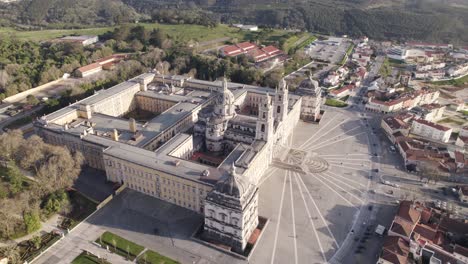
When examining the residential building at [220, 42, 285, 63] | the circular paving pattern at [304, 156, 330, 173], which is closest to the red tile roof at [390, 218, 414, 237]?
the circular paving pattern at [304, 156, 330, 173]

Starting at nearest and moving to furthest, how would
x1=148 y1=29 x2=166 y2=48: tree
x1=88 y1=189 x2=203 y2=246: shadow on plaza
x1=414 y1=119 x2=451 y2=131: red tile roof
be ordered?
1. x1=88 y1=189 x2=203 y2=246: shadow on plaza
2. x1=414 y1=119 x2=451 y2=131: red tile roof
3. x1=148 y1=29 x2=166 y2=48: tree

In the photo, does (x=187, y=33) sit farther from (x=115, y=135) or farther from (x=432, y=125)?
(x=432, y=125)

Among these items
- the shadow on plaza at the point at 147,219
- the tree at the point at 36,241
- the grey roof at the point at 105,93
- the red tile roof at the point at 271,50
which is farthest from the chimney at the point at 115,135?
the red tile roof at the point at 271,50

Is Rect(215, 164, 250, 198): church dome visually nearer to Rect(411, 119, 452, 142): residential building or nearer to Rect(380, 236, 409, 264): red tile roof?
Rect(380, 236, 409, 264): red tile roof

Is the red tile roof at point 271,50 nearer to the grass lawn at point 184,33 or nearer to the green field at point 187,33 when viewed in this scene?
the grass lawn at point 184,33

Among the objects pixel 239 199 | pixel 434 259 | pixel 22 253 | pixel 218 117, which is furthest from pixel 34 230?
pixel 434 259

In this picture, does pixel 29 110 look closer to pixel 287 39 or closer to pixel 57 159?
pixel 57 159

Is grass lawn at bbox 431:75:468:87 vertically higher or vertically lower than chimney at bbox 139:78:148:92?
lower

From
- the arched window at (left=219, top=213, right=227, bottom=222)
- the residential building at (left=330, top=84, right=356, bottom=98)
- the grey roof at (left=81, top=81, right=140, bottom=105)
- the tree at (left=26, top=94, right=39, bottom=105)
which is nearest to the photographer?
the arched window at (left=219, top=213, right=227, bottom=222)
